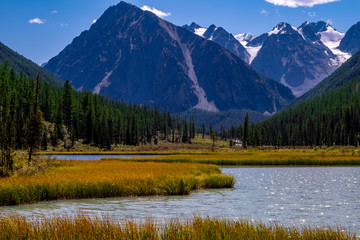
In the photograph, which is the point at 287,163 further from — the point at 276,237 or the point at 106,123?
the point at 106,123

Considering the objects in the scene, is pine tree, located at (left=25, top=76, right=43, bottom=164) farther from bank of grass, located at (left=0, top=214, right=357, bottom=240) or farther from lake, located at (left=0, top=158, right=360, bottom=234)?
bank of grass, located at (left=0, top=214, right=357, bottom=240)

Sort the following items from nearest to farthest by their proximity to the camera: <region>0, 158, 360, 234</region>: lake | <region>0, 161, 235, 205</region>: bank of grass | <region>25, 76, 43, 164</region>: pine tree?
<region>0, 158, 360, 234</region>: lake
<region>0, 161, 235, 205</region>: bank of grass
<region>25, 76, 43, 164</region>: pine tree

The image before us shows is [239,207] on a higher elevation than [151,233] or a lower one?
lower

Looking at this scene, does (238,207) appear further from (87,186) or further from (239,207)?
(87,186)

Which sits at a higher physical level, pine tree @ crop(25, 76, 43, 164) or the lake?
pine tree @ crop(25, 76, 43, 164)

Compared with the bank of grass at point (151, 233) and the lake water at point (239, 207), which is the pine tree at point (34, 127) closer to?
the lake water at point (239, 207)

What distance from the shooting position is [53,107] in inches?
6900

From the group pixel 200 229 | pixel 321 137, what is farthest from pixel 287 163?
pixel 321 137

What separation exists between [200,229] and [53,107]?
563 ft

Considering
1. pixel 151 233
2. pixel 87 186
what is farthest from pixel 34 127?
pixel 151 233

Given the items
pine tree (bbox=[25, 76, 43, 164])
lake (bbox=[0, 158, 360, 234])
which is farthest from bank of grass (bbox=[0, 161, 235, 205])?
pine tree (bbox=[25, 76, 43, 164])

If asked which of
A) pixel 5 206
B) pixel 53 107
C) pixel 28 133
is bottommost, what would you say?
pixel 5 206

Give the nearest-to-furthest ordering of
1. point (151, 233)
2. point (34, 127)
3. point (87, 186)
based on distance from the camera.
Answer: point (151, 233) < point (87, 186) < point (34, 127)

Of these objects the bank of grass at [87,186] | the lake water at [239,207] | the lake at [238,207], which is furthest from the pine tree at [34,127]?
the lake water at [239,207]
